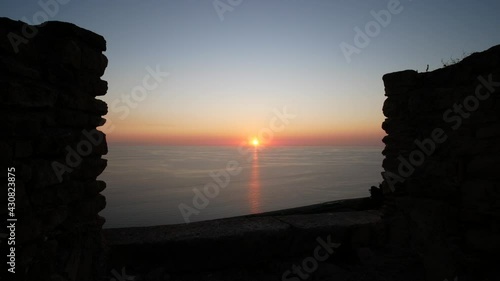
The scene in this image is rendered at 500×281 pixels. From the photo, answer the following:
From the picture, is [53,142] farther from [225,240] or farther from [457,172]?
[457,172]

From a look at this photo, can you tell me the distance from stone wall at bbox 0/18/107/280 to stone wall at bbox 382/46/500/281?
115 inches

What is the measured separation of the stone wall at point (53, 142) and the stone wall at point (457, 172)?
2923mm

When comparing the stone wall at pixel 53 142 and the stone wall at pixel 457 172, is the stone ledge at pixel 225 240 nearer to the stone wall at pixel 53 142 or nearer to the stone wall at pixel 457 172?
the stone wall at pixel 53 142

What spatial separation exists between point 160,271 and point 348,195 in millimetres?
19473

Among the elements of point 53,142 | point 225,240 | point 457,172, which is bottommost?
point 225,240

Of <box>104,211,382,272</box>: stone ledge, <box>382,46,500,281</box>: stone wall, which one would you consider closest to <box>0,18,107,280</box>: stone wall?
<box>104,211,382,272</box>: stone ledge

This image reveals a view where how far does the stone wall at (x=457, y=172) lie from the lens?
2.03 metres

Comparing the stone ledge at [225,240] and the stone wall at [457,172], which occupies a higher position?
the stone wall at [457,172]

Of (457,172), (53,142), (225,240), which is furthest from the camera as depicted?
(225,240)

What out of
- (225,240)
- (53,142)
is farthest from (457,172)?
(53,142)

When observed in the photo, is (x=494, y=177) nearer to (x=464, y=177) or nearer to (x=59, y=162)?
(x=464, y=177)

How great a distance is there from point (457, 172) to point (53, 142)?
3.09m

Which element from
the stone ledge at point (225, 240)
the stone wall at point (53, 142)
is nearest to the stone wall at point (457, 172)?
the stone ledge at point (225, 240)

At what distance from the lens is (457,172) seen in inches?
87.2
